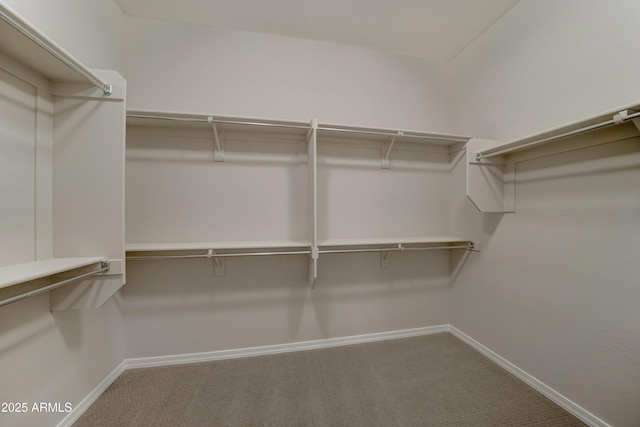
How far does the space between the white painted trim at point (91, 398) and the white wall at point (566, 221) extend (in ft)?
9.71

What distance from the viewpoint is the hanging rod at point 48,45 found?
0.79 metres

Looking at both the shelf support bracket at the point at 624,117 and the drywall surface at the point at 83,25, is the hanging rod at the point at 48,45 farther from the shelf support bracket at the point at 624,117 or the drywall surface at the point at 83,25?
the shelf support bracket at the point at 624,117

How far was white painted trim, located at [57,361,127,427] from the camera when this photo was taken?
130 cm

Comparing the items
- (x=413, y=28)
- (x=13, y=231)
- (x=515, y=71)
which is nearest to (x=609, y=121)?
(x=515, y=71)

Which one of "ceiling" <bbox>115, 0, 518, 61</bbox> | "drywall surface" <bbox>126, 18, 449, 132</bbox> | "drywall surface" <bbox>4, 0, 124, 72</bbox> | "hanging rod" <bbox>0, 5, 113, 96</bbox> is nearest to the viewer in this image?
"hanging rod" <bbox>0, 5, 113, 96</bbox>

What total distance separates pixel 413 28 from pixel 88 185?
2657mm

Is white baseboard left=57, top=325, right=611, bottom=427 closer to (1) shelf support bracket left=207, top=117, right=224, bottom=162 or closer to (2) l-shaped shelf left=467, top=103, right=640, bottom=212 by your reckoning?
(2) l-shaped shelf left=467, top=103, right=640, bottom=212

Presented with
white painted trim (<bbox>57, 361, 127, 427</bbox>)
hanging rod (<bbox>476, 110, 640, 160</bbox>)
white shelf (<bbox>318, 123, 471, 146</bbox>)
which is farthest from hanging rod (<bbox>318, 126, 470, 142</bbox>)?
white painted trim (<bbox>57, 361, 127, 427</bbox>)

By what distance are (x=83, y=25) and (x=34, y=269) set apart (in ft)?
4.94

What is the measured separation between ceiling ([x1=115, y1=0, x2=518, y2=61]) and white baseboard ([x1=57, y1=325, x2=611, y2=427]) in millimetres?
2748

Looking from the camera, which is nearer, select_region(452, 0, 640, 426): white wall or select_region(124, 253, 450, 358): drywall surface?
select_region(452, 0, 640, 426): white wall

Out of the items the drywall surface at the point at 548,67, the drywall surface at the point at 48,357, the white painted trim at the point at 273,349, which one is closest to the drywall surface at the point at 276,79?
the drywall surface at the point at 548,67

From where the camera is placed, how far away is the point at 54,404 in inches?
48.3

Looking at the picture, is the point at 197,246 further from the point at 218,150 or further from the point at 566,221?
the point at 566,221
